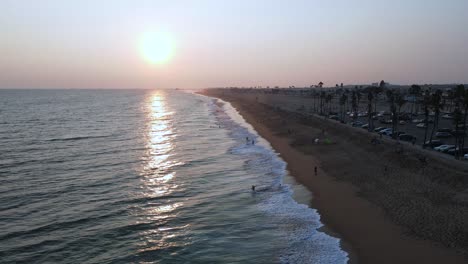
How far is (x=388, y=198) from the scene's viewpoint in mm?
33281

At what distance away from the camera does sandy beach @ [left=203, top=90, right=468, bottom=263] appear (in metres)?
24.1

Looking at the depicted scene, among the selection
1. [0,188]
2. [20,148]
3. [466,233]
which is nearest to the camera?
[466,233]

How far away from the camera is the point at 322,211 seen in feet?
103

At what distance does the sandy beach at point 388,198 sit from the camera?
949 inches

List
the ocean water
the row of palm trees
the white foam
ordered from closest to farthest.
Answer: the white foam < the ocean water < the row of palm trees

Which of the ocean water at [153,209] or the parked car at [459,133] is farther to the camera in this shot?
the parked car at [459,133]

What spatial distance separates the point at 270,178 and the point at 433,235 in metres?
19.2

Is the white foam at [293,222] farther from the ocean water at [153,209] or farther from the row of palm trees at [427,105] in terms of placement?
the row of palm trees at [427,105]

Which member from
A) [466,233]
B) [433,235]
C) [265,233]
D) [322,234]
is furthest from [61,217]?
[466,233]

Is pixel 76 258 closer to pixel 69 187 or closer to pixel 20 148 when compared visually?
pixel 69 187

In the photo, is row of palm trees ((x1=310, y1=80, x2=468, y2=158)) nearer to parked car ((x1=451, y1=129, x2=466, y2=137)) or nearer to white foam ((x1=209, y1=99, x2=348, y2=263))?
parked car ((x1=451, y1=129, x2=466, y2=137))

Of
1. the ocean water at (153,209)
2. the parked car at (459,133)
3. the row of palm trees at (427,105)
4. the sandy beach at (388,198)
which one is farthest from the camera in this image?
the row of palm trees at (427,105)

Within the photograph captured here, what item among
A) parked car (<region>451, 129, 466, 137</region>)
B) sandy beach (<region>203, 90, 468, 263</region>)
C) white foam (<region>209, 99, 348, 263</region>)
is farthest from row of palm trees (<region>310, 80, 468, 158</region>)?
white foam (<region>209, 99, 348, 263</region>)

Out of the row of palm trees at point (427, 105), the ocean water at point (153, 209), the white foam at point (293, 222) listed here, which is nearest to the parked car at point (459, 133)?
the row of palm trees at point (427, 105)
